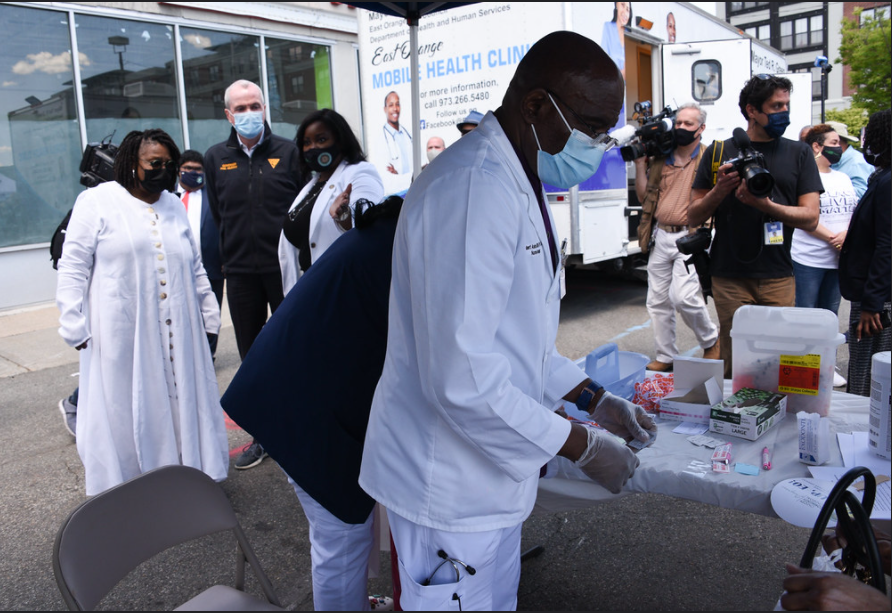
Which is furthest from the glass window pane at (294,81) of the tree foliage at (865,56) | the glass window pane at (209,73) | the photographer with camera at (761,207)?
the tree foliage at (865,56)

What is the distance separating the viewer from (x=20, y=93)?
8.62 metres

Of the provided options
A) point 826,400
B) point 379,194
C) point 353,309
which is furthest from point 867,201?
point 353,309

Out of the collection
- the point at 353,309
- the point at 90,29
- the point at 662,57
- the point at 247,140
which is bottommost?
the point at 353,309

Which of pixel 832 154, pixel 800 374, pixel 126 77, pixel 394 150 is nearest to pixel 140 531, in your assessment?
pixel 800 374

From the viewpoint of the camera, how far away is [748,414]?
205 cm

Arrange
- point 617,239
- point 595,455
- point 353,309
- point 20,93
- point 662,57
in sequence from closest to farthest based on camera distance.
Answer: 1. point 595,455
2. point 353,309
3. point 617,239
4. point 662,57
5. point 20,93

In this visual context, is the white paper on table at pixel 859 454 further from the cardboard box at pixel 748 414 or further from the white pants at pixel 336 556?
the white pants at pixel 336 556

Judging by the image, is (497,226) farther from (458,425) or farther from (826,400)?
(826,400)

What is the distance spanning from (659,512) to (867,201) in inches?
77.6

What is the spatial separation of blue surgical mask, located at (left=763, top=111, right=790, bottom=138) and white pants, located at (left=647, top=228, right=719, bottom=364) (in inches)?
64.4

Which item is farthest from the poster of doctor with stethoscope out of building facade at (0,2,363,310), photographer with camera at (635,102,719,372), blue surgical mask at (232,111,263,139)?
blue surgical mask at (232,111,263,139)

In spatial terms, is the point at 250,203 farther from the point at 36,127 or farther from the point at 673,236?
the point at 36,127

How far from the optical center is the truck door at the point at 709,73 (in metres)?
7.90

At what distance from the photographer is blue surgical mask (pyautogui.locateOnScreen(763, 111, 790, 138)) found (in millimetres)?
3369
